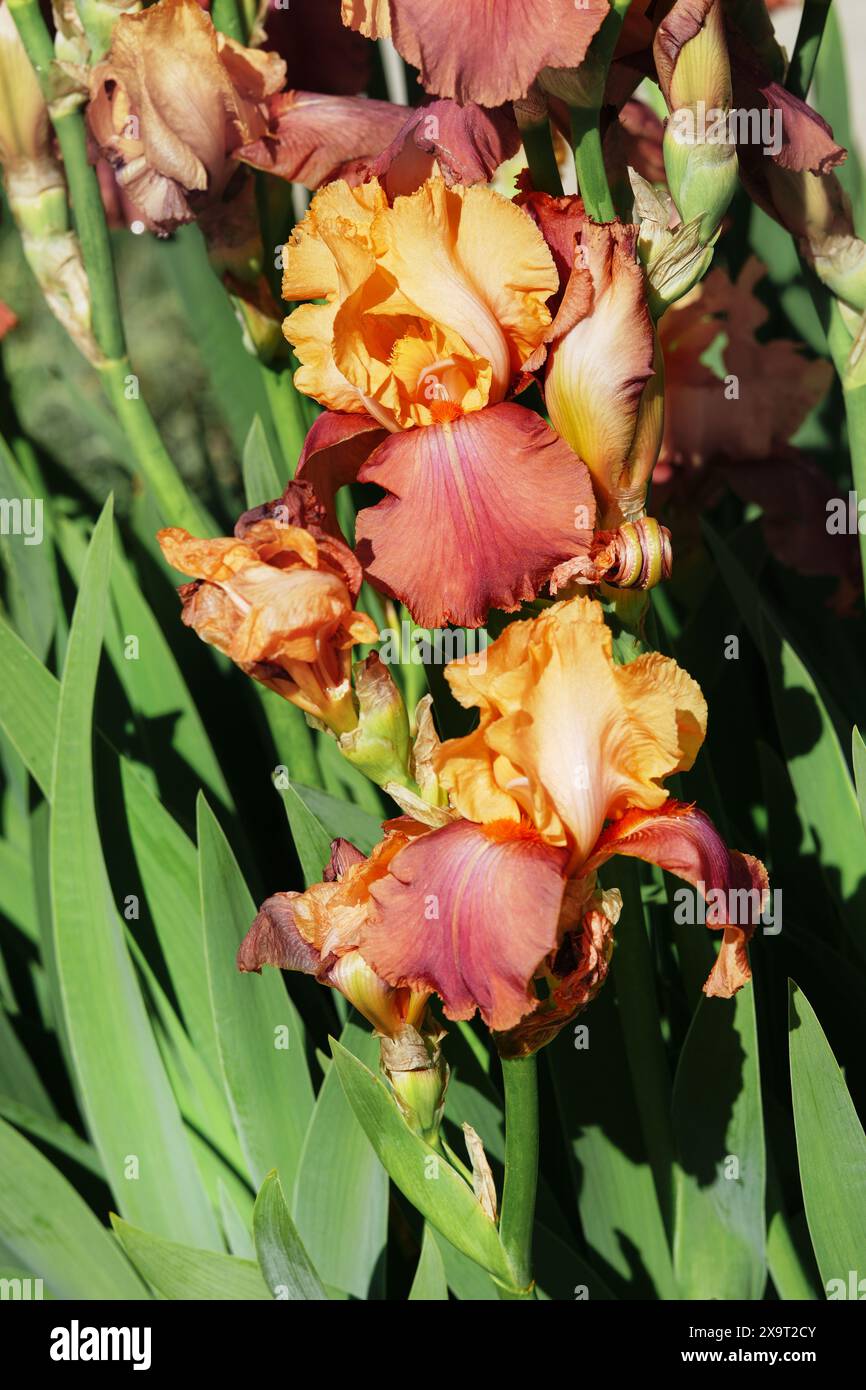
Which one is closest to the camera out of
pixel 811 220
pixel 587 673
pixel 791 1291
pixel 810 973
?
pixel 587 673

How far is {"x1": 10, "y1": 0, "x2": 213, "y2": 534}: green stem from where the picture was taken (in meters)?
1.00

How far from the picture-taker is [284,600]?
74 cm

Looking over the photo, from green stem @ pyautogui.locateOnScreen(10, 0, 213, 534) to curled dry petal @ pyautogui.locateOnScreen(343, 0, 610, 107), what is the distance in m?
A: 0.43

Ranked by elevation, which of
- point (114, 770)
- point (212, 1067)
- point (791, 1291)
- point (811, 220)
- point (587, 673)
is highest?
point (811, 220)

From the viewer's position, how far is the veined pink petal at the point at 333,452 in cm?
80

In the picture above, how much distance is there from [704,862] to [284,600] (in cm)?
28

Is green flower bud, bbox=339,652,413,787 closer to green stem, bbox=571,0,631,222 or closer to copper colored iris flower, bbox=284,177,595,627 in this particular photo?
copper colored iris flower, bbox=284,177,595,627

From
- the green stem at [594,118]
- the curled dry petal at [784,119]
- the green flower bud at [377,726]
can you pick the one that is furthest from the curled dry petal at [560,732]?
the curled dry petal at [784,119]

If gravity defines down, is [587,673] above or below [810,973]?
above

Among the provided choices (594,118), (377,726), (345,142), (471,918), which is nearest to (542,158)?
(594,118)
